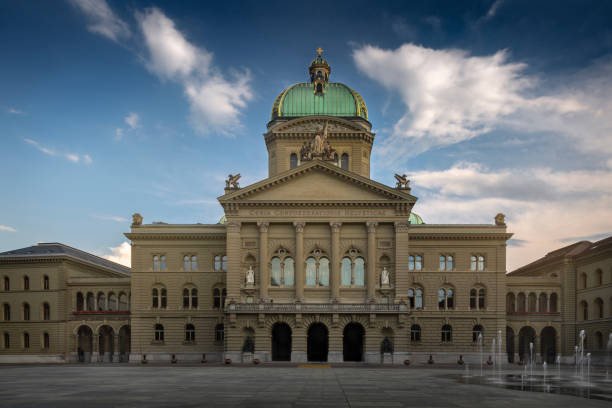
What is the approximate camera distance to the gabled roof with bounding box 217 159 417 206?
7256cm

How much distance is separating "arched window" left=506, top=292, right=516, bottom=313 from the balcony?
1914 centimetres

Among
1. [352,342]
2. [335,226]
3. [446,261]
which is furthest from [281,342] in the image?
[446,261]

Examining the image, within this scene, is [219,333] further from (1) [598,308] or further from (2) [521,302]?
(1) [598,308]

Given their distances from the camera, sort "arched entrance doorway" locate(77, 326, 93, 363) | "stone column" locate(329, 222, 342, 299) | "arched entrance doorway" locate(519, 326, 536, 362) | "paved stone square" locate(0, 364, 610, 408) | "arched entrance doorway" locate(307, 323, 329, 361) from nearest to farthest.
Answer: "paved stone square" locate(0, 364, 610, 408)
"stone column" locate(329, 222, 342, 299)
"arched entrance doorway" locate(307, 323, 329, 361)
"arched entrance doorway" locate(77, 326, 93, 363)
"arched entrance doorway" locate(519, 326, 536, 362)

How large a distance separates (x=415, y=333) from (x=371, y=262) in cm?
1308

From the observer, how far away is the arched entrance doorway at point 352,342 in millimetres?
75688

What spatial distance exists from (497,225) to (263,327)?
3155cm

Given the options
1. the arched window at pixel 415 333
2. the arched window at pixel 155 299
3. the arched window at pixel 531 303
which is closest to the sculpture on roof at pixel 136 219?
the arched window at pixel 155 299

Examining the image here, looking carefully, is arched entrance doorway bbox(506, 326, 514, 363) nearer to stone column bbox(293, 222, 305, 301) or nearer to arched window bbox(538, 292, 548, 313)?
arched window bbox(538, 292, 548, 313)

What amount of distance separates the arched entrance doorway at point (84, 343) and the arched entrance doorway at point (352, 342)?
33702 millimetres

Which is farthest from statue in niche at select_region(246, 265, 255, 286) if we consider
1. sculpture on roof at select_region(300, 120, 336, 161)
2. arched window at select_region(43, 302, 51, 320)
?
arched window at select_region(43, 302, 51, 320)

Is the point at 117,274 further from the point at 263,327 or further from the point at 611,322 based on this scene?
the point at 611,322

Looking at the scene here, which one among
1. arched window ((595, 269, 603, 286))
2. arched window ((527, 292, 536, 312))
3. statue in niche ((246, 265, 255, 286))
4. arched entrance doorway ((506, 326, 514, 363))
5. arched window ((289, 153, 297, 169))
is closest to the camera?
statue in niche ((246, 265, 255, 286))

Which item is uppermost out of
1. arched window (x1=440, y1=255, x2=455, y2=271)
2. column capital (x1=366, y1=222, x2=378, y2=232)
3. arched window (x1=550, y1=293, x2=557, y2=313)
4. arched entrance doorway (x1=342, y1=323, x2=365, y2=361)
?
column capital (x1=366, y1=222, x2=378, y2=232)
